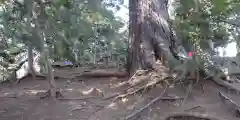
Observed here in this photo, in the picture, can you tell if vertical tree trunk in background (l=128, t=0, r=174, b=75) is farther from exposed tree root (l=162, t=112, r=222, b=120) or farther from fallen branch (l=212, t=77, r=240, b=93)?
exposed tree root (l=162, t=112, r=222, b=120)

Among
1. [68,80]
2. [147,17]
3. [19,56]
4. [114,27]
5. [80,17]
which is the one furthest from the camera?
[19,56]

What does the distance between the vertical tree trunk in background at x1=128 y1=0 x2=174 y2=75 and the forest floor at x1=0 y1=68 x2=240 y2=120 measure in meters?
0.51

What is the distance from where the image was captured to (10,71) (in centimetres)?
612

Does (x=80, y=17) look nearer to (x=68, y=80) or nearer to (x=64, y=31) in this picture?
→ (x=64, y=31)

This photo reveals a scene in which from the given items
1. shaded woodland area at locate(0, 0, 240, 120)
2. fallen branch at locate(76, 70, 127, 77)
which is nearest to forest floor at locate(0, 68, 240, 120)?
shaded woodland area at locate(0, 0, 240, 120)

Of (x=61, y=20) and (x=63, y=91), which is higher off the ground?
(x=61, y=20)

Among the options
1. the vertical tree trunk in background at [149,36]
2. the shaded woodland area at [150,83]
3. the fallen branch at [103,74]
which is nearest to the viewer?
the shaded woodland area at [150,83]

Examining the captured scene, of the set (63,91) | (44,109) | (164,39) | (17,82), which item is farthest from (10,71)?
(164,39)

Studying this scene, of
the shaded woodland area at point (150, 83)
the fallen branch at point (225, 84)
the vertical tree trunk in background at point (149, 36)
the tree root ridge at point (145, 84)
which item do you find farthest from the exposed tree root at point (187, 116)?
the vertical tree trunk in background at point (149, 36)

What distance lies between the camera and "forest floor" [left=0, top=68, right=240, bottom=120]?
13.0 ft

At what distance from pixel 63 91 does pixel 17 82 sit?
1603 mm

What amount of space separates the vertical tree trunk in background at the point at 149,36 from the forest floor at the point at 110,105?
51cm

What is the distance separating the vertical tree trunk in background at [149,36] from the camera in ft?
15.5

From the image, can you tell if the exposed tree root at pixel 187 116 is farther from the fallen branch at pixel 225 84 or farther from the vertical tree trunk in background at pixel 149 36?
the vertical tree trunk in background at pixel 149 36
